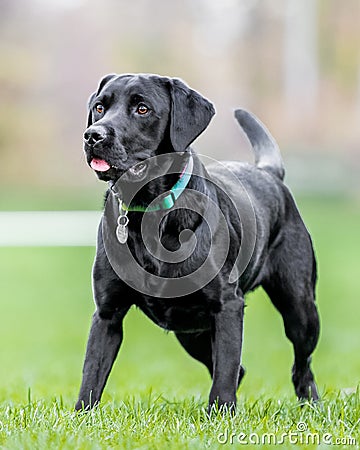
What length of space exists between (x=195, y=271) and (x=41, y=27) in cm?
4153

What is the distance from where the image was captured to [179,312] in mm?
3930

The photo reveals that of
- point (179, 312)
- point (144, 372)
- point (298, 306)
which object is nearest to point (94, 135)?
point (179, 312)

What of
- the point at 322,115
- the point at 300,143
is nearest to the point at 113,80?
the point at 300,143

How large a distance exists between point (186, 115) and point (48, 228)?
2183cm

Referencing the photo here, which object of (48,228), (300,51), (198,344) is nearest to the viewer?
(198,344)

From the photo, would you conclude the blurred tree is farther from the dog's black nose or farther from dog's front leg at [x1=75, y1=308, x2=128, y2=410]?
the dog's black nose

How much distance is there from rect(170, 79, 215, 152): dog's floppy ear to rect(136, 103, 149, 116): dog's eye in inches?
4.9

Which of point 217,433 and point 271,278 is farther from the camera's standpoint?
point 271,278

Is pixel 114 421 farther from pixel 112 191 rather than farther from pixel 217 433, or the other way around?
pixel 112 191

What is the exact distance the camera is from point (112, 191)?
3979 mm

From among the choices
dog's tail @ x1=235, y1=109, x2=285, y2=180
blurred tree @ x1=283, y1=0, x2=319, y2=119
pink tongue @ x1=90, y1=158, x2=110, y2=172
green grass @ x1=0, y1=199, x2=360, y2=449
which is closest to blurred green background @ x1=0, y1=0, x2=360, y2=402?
blurred tree @ x1=283, y1=0, x2=319, y2=119

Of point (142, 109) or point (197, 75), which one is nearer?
point (142, 109)

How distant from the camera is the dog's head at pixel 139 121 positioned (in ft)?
12.3

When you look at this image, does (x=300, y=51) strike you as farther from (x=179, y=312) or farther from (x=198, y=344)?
(x=179, y=312)
